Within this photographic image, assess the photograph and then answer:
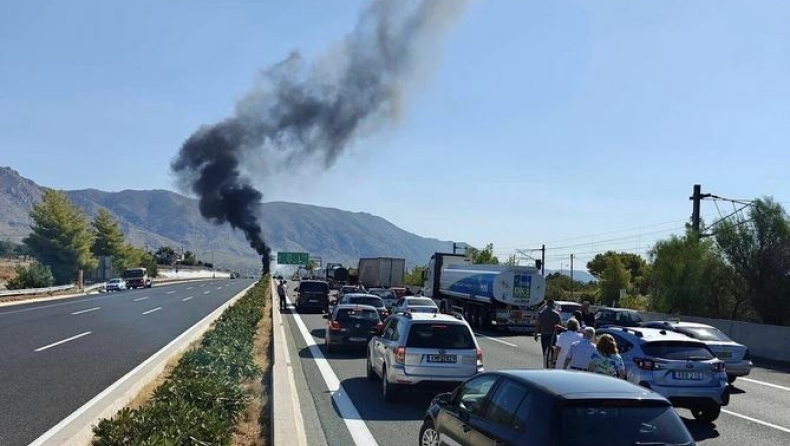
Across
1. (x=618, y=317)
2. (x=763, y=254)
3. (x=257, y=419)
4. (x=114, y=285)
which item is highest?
(x=763, y=254)

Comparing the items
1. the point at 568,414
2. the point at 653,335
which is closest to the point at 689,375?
the point at 653,335

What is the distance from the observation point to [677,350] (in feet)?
38.1

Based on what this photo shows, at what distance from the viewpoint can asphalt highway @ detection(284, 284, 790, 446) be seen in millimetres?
9992

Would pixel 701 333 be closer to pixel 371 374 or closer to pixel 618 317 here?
pixel 371 374

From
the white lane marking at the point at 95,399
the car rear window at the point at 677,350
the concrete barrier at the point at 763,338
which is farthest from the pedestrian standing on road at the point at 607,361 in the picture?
the concrete barrier at the point at 763,338

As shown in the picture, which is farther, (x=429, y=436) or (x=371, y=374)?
(x=371, y=374)

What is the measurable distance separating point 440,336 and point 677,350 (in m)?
3.81

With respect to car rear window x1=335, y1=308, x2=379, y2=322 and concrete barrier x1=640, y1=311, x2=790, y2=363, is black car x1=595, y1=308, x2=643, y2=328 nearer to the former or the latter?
concrete barrier x1=640, y1=311, x2=790, y2=363

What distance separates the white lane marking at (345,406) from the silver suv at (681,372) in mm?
4352

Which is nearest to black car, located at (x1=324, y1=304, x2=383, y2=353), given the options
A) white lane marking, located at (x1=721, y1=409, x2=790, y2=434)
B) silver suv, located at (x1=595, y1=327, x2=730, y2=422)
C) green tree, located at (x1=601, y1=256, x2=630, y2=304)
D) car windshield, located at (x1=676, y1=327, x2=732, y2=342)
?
car windshield, located at (x1=676, y1=327, x2=732, y2=342)

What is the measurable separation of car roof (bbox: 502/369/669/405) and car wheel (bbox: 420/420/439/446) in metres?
1.37

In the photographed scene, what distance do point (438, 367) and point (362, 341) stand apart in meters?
8.05

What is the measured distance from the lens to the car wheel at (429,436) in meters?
7.55

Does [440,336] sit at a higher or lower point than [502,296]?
lower
